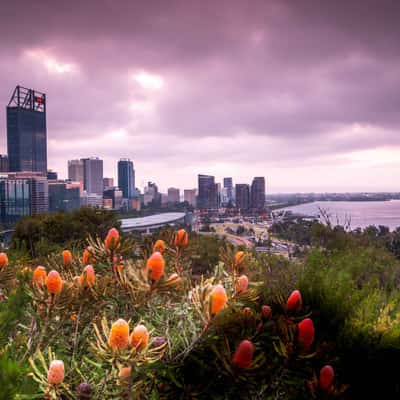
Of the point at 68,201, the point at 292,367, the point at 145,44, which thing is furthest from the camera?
the point at 68,201

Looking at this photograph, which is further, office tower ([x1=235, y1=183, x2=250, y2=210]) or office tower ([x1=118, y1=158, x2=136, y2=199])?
office tower ([x1=118, y1=158, x2=136, y2=199])

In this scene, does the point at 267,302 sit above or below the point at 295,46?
below

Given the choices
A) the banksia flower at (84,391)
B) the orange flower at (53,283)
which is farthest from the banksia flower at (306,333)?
the orange flower at (53,283)

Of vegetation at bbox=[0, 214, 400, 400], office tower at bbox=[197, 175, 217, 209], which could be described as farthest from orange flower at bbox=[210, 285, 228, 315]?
office tower at bbox=[197, 175, 217, 209]

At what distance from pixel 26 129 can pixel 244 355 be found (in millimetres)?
58157

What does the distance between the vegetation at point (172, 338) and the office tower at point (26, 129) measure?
54.9 metres

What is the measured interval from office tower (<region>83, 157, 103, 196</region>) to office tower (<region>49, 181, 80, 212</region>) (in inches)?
913

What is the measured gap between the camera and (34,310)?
0.96 m

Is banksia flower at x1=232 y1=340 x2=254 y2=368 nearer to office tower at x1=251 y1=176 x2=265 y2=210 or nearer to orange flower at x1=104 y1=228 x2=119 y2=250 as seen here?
orange flower at x1=104 y1=228 x2=119 y2=250

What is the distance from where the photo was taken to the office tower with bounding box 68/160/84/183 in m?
68.1

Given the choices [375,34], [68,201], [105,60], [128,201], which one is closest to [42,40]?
[105,60]

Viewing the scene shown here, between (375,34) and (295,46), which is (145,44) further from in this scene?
(375,34)

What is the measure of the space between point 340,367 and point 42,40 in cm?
642

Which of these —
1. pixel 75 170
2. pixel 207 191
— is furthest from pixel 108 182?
pixel 207 191
